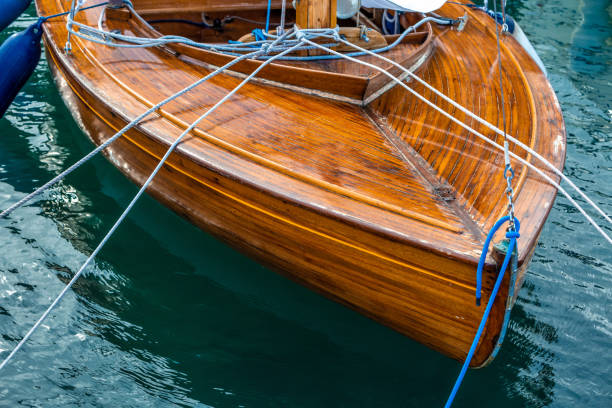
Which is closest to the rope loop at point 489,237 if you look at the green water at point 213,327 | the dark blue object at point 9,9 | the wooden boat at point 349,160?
the wooden boat at point 349,160

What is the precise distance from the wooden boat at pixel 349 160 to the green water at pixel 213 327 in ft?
1.31

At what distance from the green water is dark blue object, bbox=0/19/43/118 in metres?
0.49

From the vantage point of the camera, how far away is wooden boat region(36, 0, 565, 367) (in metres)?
2.10

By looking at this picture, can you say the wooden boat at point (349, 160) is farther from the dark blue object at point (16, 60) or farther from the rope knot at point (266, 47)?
the dark blue object at point (16, 60)

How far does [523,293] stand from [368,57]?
1.64 m

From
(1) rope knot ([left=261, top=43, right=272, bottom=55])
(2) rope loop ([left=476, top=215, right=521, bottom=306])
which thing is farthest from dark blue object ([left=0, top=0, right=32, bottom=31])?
(2) rope loop ([left=476, top=215, right=521, bottom=306])

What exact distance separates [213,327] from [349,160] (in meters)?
1.14

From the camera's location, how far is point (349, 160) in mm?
2502

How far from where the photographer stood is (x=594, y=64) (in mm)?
6391

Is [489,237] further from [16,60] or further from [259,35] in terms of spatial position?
[16,60]

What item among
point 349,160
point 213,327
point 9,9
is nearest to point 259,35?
point 349,160

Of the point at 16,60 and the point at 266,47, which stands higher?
the point at 266,47

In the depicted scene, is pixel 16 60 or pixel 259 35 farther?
pixel 16 60

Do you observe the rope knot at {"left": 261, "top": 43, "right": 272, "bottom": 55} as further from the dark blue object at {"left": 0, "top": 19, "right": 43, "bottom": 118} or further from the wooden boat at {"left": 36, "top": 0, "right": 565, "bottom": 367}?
the dark blue object at {"left": 0, "top": 19, "right": 43, "bottom": 118}
